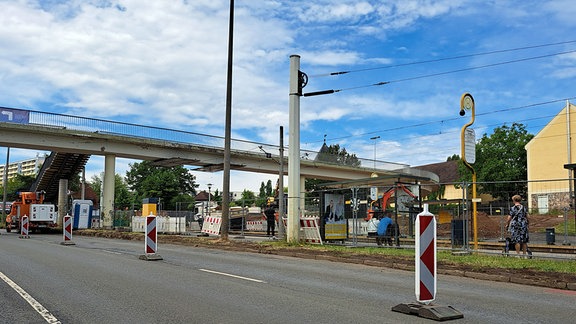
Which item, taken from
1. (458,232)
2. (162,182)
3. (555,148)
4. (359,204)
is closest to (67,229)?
(359,204)

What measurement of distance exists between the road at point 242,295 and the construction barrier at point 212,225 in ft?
45.1

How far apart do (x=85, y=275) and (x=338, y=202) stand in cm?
1207

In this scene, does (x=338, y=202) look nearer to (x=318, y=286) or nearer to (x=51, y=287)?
(x=318, y=286)

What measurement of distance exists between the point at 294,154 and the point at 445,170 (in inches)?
2725

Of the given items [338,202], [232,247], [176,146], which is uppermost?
[176,146]

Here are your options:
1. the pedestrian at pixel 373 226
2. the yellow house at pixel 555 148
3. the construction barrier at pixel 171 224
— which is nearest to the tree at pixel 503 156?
the yellow house at pixel 555 148

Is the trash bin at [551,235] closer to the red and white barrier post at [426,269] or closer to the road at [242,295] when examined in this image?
the road at [242,295]

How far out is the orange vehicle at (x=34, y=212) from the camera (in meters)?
35.5

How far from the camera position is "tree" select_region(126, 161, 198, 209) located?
292ft

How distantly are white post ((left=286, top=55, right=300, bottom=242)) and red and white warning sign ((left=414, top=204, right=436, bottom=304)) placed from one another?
13.3m

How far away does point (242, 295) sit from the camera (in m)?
8.49

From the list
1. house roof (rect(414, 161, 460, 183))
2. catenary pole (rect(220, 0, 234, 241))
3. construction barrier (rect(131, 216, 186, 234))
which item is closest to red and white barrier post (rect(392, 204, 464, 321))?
catenary pole (rect(220, 0, 234, 241))

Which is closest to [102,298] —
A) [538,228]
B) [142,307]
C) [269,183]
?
[142,307]

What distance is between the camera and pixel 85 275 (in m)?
10.9
